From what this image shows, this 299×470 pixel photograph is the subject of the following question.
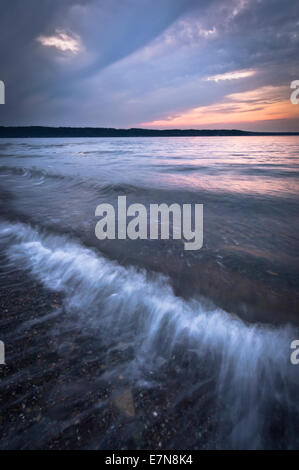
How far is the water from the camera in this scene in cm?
155

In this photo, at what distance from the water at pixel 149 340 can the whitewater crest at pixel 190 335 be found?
12 mm

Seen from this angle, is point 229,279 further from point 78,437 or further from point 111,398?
point 78,437

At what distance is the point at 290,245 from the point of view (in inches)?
169

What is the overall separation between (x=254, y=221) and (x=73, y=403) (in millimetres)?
5559

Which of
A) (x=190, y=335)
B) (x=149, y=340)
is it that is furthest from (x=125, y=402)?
(x=190, y=335)

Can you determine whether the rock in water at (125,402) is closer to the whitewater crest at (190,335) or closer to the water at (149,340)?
the water at (149,340)

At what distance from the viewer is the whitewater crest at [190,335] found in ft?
5.69

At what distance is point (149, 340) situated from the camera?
2297mm

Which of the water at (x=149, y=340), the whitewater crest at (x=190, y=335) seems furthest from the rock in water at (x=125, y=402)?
the whitewater crest at (x=190, y=335)

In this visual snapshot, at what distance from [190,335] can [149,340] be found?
0.49m

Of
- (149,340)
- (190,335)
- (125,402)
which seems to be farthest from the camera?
(190,335)

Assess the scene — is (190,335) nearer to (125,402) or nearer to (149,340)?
(149,340)

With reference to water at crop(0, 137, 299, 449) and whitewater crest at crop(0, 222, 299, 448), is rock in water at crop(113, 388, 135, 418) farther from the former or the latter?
whitewater crest at crop(0, 222, 299, 448)
